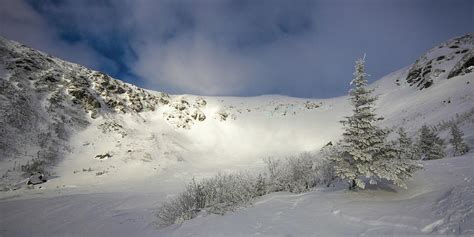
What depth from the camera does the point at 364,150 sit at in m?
7.49

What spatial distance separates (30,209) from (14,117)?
1614 centimetres

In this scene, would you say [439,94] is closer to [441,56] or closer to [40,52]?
[441,56]

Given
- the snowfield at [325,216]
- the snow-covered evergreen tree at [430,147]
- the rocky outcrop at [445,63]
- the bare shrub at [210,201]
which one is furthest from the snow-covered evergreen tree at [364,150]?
the rocky outcrop at [445,63]

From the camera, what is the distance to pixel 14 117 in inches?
969

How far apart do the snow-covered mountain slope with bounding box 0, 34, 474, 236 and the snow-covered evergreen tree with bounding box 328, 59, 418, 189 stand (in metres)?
0.62

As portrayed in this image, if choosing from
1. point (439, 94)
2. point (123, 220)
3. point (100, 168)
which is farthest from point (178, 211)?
point (439, 94)

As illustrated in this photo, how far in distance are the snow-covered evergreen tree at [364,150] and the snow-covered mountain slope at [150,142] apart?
62 centimetres

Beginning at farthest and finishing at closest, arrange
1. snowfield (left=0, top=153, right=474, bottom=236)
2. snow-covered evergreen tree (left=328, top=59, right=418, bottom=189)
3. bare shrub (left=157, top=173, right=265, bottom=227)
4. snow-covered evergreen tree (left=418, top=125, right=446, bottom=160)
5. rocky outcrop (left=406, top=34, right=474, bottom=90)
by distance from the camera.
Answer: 1. rocky outcrop (left=406, top=34, right=474, bottom=90)
2. snow-covered evergreen tree (left=418, top=125, right=446, bottom=160)
3. bare shrub (left=157, top=173, right=265, bottom=227)
4. snow-covered evergreen tree (left=328, top=59, right=418, bottom=189)
5. snowfield (left=0, top=153, right=474, bottom=236)

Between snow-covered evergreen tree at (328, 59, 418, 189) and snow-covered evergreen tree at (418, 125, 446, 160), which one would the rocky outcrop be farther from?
snow-covered evergreen tree at (328, 59, 418, 189)

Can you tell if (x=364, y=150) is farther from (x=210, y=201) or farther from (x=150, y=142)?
(x=150, y=142)

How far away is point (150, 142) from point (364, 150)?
1079 inches

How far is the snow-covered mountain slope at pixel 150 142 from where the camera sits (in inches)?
288

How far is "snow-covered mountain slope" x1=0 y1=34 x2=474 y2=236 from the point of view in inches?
288

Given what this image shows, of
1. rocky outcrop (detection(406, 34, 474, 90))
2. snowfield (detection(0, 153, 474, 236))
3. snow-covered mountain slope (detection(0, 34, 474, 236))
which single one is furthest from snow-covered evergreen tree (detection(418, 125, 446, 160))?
rocky outcrop (detection(406, 34, 474, 90))
